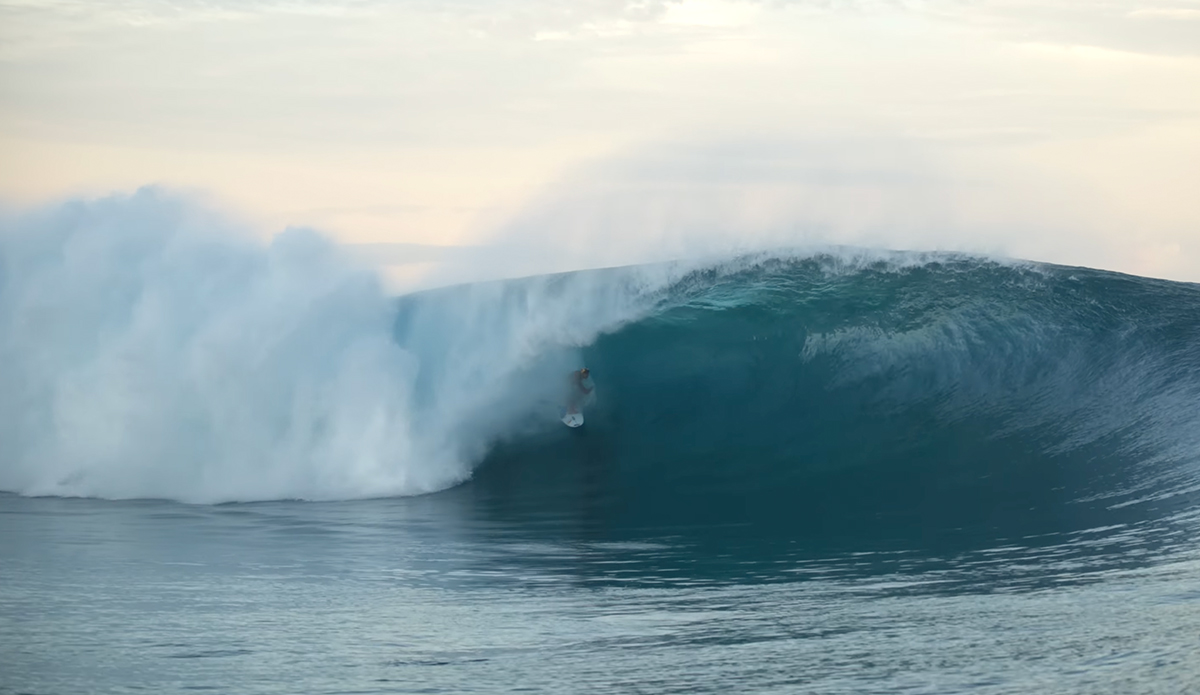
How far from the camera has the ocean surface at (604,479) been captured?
563 centimetres

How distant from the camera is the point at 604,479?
1228cm

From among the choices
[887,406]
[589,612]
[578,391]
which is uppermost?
[578,391]

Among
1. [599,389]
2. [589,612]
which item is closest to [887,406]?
[599,389]

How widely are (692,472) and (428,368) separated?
3.70 metres

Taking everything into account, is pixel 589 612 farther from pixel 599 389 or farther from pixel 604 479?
pixel 599 389

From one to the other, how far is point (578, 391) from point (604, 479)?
199cm

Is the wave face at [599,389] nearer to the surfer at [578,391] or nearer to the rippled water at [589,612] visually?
the surfer at [578,391]

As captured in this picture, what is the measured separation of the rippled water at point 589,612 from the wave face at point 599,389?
2.11 meters

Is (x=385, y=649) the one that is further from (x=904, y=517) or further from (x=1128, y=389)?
(x=1128, y=389)

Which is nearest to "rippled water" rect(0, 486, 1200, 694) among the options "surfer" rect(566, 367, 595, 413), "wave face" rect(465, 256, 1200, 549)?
"wave face" rect(465, 256, 1200, 549)

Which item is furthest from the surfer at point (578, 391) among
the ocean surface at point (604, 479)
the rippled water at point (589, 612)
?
the rippled water at point (589, 612)

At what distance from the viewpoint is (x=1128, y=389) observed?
1369 centimetres

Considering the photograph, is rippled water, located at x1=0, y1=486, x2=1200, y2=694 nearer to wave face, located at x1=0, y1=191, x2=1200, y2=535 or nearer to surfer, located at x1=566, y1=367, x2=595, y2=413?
wave face, located at x1=0, y1=191, x2=1200, y2=535

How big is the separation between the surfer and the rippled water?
453cm
